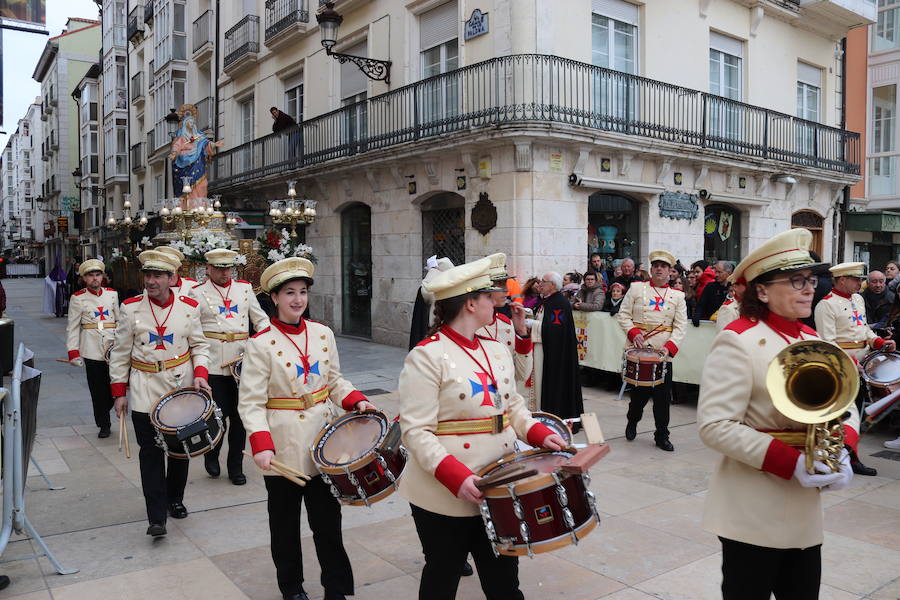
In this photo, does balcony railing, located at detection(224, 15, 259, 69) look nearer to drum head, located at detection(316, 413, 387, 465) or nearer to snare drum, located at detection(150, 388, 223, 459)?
snare drum, located at detection(150, 388, 223, 459)

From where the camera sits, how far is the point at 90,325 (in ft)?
28.8

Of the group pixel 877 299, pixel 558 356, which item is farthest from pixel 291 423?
pixel 877 299

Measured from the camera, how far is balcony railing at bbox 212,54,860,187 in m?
12.8

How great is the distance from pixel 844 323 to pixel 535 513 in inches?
216

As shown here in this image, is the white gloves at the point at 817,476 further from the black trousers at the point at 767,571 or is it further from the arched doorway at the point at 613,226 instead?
the arched doorway at the point at 613,226

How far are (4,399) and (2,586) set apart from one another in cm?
108

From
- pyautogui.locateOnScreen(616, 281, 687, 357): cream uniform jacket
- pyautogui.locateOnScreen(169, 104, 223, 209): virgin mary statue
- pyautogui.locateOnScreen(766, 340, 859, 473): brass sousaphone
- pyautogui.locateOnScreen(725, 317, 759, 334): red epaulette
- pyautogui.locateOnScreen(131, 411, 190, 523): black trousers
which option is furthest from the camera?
pyautogui.locateOnScreen(169, 104, 223, 209): virgin mary statue

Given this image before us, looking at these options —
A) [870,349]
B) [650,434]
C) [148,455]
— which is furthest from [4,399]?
[870,349]

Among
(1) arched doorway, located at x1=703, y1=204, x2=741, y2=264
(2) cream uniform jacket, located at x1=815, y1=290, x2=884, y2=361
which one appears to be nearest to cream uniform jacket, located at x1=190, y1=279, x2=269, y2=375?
(2) cream uniform jacket, located at x1=815, y1=290, x2=884, y2=361

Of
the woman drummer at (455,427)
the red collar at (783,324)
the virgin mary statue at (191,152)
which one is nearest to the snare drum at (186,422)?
the woman drummer at (455,427)

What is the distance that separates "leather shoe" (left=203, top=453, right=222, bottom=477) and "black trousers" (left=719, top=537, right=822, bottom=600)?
4917 mm

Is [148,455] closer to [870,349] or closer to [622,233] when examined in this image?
[870,349]

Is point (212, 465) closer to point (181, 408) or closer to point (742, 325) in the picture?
point (181, 408)

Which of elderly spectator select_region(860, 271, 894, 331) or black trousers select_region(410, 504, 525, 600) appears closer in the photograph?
black trousers select_region(410, 504, 525, 600)
